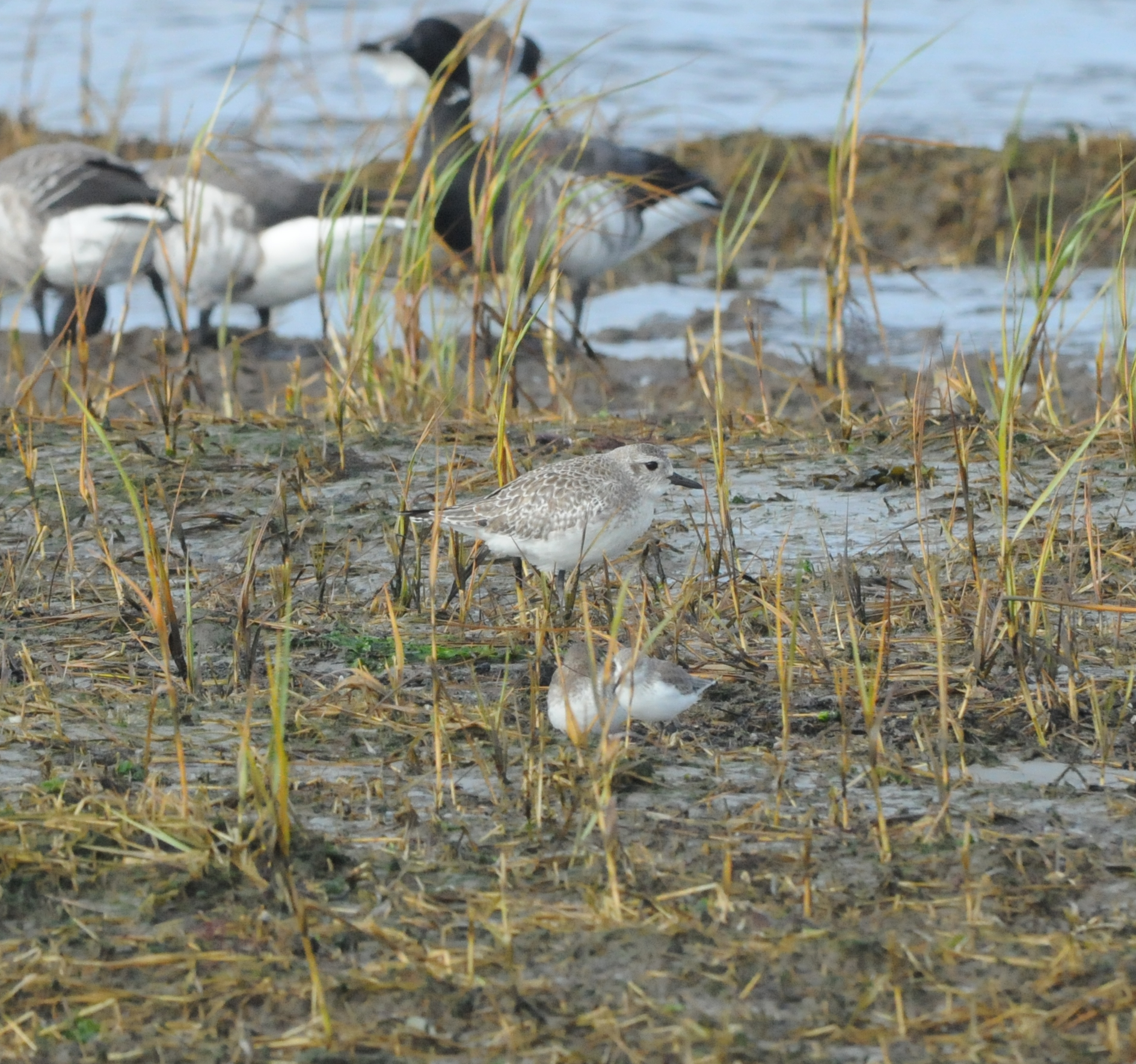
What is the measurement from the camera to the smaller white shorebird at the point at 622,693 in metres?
3.27

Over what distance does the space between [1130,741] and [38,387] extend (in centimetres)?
677

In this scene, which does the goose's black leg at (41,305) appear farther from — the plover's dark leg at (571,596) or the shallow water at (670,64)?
the plover's dark leg at (571,596)

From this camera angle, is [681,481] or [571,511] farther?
[681,481]

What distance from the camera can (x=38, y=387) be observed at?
8.71 metres

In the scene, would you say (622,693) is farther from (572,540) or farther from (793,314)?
(793,314)

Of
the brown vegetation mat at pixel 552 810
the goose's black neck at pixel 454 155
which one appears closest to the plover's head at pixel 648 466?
the brown vegetation mat at pixel 552 810

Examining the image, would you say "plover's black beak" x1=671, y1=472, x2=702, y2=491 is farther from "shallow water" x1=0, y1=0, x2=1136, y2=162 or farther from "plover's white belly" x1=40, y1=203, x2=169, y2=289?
"shallow water" x1=0, y1=0, x2=1136, y2=162

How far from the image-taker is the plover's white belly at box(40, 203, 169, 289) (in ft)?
30.8

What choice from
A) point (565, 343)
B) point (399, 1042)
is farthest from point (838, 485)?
point (399, 1042)

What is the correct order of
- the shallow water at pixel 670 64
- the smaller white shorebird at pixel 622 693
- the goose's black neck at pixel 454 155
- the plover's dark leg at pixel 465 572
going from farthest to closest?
the shallow water at pixel 670 64 → the goose's black neck at pixel 454 155 → the plover's dark leg at pixel 465 572 → the smaller white shorebird at pixel 622 693

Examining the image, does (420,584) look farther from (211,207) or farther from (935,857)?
(211,207)

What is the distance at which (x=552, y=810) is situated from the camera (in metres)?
3.07

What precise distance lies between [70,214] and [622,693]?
736cm

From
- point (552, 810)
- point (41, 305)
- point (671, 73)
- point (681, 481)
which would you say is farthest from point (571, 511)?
point (671, 73)
